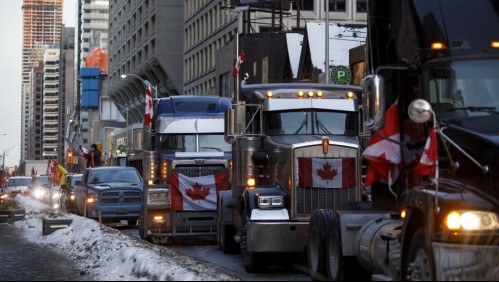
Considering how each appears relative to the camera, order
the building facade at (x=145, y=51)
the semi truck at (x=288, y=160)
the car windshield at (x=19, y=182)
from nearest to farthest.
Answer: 1. the semi truck at (x=288, y=160)
2. the car windshield at (x=19, y=182)
3. the building facade at (x=145, y=51)

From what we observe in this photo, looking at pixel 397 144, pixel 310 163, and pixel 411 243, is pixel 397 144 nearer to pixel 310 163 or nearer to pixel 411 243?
pixel 411 243

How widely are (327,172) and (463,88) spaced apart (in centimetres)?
575

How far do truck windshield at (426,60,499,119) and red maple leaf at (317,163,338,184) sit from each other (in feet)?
17.8

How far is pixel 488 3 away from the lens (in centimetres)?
1110

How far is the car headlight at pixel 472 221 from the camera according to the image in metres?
9.22

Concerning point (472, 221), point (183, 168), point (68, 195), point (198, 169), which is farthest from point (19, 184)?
point (472, 221)

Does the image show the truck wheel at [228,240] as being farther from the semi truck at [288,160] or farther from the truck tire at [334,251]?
the truck tire at [334,251]

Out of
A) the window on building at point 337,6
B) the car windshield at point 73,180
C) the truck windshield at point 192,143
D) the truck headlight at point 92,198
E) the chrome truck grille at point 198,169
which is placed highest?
the window on building at point 337,6

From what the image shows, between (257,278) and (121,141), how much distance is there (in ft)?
405

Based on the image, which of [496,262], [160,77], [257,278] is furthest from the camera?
[160,77]

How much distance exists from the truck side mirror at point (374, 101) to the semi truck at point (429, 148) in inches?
0.6

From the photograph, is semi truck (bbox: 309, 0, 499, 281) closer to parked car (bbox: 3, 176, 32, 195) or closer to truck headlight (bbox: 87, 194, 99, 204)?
truck headlight (bbox: 87, 194, 99, 204)

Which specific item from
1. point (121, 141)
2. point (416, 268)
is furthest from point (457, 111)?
point (121, 141)

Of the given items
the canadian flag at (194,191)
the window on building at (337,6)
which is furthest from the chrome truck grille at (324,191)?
the window on building at (337,6)
